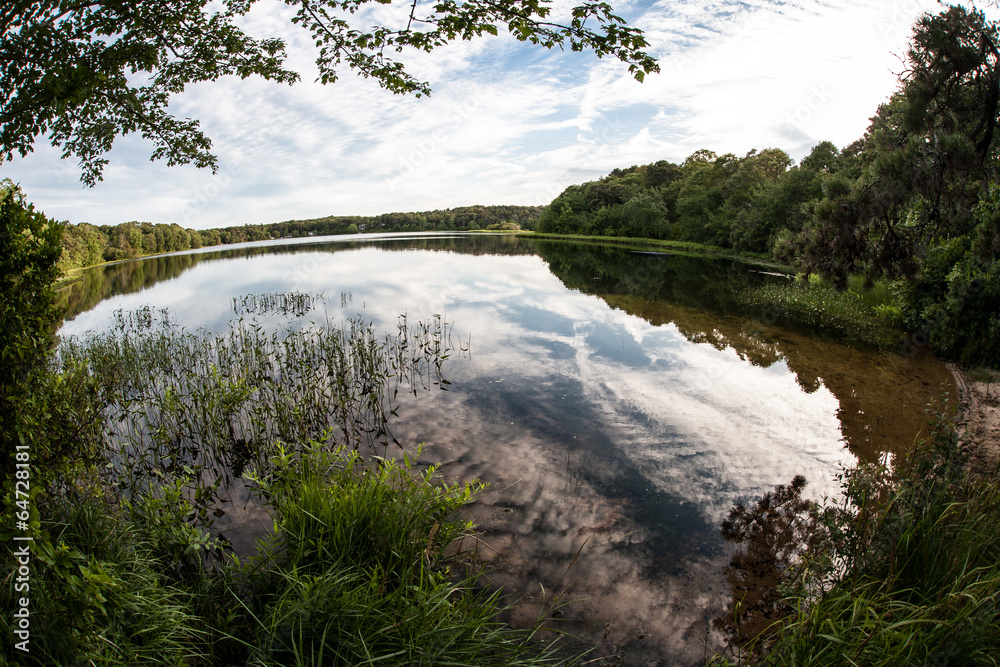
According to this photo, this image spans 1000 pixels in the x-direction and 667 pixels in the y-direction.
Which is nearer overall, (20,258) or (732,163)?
(20,258)

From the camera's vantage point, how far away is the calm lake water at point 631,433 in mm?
4449

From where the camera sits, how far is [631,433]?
7934mm

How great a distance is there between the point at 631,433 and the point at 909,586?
14.9 ft

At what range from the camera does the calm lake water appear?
4.45 m

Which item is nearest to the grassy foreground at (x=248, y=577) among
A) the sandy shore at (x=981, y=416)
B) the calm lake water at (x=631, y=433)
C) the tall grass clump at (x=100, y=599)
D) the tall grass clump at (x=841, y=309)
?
the tall grass clump at (x=100, y=599)

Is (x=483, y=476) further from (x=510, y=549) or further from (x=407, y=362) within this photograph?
(x=407, y=362)

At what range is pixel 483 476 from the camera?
6453 mm

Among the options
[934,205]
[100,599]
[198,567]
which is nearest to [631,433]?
[198,567]

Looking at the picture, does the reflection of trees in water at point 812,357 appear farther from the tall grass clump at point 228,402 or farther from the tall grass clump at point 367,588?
the tall grass clump at point 228,402

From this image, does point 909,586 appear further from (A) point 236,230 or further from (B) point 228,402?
(A) point 236,230

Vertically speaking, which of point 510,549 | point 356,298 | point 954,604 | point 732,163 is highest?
point 732,163

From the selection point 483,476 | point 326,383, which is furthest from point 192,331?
point 483,476

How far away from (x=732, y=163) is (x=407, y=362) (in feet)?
236

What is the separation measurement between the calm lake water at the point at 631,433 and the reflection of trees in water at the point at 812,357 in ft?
0.21
